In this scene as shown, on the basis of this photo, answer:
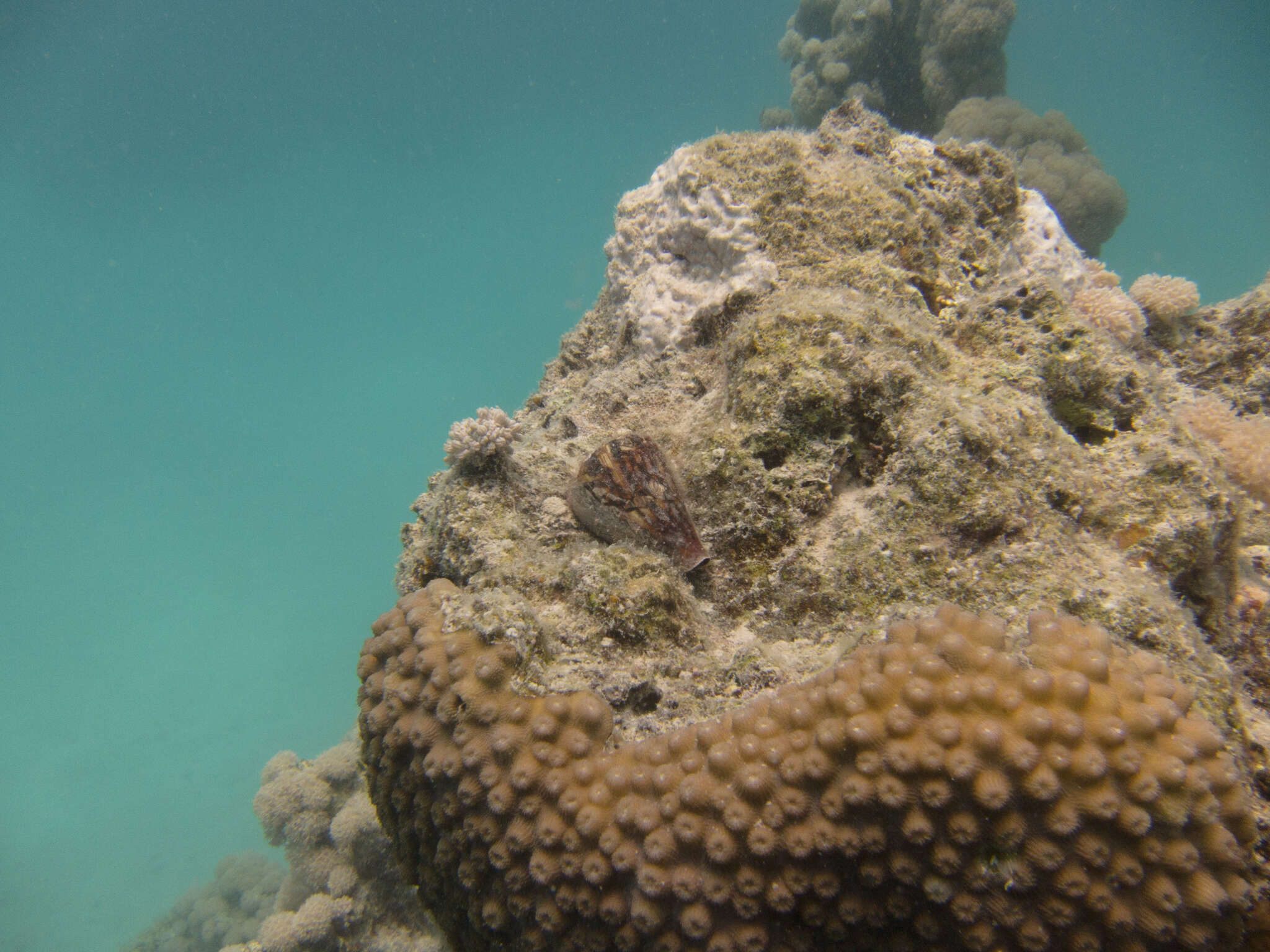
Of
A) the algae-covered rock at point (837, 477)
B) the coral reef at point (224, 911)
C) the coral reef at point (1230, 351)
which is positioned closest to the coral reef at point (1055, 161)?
the coral reef at point (1230, 351)

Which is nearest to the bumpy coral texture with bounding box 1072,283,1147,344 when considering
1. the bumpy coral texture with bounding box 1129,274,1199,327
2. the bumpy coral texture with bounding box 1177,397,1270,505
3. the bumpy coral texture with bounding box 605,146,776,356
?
the bumpy coral texture with bounding box 1129,274,1199,327

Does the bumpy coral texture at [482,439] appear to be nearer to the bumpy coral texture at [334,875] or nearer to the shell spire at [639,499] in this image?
the shell spire at [639,499]

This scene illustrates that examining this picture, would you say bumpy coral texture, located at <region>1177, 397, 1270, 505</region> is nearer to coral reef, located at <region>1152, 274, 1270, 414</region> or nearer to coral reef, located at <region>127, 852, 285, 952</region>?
coral reef, located at <region>1152, 274, 1270, 414</region>

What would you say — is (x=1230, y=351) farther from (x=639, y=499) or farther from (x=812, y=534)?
(x=639, y=499)

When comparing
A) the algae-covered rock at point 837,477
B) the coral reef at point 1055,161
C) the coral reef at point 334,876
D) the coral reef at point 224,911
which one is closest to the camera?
the algae-covered rock at point 837,477

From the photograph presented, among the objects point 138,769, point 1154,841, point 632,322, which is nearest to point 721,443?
point 632,322

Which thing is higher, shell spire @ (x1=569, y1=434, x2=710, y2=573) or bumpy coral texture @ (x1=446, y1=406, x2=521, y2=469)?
bumpy coral texture @ (x1=446, y1=406, x2=521, y2=469)
